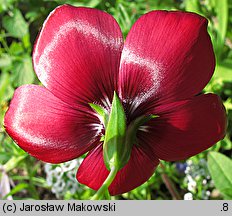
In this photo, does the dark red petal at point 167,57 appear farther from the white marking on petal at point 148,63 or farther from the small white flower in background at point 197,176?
the small white flower in background at point 197,176

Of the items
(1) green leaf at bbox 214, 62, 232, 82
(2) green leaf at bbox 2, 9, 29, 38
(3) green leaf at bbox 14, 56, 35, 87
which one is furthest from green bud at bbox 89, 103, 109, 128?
(2) green leaf at bbox 2, 9, 29, 38

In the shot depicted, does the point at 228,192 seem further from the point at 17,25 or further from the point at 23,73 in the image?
the point at 17,25

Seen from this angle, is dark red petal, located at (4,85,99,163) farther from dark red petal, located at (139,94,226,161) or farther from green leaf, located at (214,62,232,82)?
green leaf, located at (214,62,232,82)

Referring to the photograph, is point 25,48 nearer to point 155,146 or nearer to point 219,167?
point 219,167

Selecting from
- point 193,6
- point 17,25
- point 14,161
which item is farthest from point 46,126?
point 17,25

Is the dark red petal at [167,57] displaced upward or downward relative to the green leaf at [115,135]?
upward

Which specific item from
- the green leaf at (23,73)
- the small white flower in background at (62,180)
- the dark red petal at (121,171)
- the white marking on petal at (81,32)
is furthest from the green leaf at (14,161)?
the white marking on petal at (81,32)
